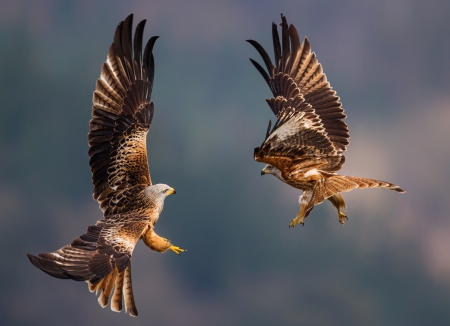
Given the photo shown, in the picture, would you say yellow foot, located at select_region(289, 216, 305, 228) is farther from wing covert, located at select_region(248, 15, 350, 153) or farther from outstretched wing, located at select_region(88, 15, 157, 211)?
outstretched wing, located at select_region(88, 15, 157, 211)

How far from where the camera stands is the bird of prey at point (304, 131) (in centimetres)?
1383

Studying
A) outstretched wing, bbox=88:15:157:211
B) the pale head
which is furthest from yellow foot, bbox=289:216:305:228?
outstretched wing, bbox=88:15:157:211

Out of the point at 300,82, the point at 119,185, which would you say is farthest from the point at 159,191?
the point at 300,82

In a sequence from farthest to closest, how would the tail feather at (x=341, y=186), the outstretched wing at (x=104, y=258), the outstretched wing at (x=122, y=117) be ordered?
1. the outstretched wing at (x=122, y=117)
2. the tail feather at (x=341, y=186)
3. the outstretched wing at (x=104, y=258)

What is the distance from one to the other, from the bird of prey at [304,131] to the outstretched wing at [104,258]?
2915 millimetres

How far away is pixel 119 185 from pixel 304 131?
3.95 metres

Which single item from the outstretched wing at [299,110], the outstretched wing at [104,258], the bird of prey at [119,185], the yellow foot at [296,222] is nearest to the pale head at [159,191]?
the bird of prey at [119,185]

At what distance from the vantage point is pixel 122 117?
15422 mm

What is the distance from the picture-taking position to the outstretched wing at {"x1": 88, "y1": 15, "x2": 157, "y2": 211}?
1480cm

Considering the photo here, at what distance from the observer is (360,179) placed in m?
13.7

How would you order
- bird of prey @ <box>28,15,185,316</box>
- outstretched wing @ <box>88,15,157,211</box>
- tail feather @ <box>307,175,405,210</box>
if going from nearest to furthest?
1. bird of prey @ <box>28,15,185,316</box>
2. tail feather @ <box>307,175,405,210</box>
3. outstretched wing @ <box>88,15,157,211</box>

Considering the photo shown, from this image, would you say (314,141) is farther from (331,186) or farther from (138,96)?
(138,96)

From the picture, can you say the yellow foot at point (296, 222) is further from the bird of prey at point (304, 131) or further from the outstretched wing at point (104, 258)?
the outstretched wing at point (104, 258)

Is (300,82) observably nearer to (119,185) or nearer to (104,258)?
(119,185)
